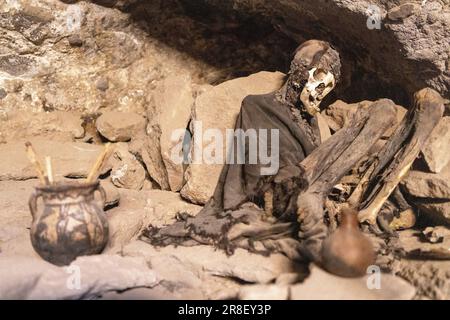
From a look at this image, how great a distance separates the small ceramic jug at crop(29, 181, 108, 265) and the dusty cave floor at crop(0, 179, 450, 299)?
0.09 meters

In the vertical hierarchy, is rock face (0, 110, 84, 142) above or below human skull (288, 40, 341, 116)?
below

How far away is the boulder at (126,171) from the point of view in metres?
4.07

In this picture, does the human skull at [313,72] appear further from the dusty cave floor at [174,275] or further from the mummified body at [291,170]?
the dusty cave floor at [174,275]

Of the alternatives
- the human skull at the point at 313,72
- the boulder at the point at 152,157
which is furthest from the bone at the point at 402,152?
the boulder at the point at 152,157

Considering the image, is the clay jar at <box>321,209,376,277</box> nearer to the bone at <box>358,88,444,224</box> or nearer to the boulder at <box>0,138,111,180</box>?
the bone at <box>358,88,444,224</box>

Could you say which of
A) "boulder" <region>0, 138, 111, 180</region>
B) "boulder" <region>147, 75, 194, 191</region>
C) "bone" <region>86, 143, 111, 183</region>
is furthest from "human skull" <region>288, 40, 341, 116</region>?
"boulder" <region>0, 138, 111, 180</region>

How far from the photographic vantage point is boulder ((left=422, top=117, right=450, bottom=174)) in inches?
135

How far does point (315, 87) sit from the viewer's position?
11.2 ft

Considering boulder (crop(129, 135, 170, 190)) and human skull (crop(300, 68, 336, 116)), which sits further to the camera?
boulder (crop(129, 135, 170, 190))

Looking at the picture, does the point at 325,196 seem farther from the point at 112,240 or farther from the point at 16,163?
the point at 16,163

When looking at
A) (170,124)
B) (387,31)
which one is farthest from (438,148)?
(170,124)

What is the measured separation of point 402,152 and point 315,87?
0.79 meters

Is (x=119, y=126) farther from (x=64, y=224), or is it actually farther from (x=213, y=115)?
(x=64, y=224)

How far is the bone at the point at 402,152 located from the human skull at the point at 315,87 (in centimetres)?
64
